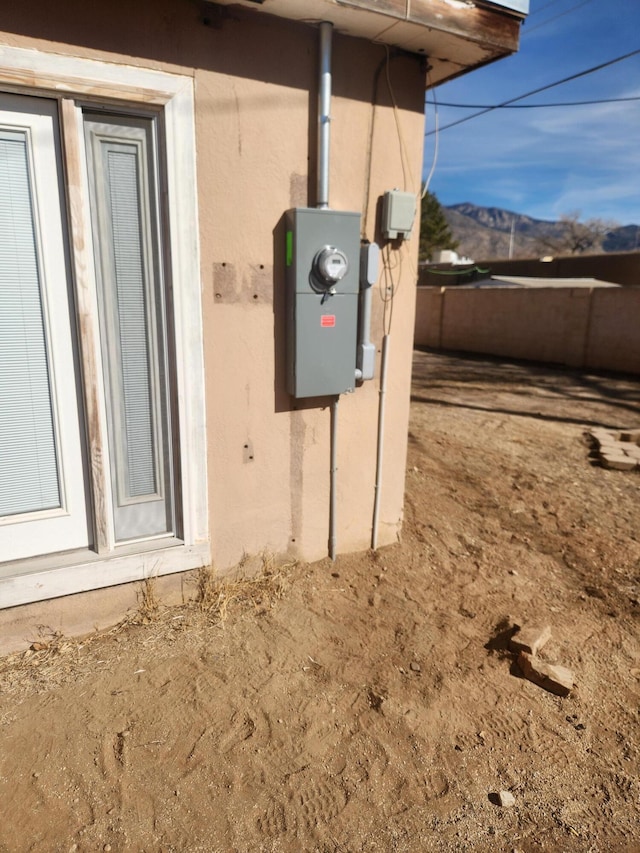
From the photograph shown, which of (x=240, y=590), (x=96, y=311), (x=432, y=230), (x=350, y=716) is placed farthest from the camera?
(x=432, y=230)

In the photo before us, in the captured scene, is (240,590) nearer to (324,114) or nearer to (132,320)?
(132,320)

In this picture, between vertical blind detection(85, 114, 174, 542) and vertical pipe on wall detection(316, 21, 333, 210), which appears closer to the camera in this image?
vertical blind detection(85, 114, 174, 542)

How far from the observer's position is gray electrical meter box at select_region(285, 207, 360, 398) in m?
3.01

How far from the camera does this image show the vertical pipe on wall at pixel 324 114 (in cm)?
289

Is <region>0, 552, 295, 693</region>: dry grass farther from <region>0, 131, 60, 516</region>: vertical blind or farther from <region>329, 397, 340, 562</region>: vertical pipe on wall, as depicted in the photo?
<region>0, 131, 60, 516</region>: vertical blind

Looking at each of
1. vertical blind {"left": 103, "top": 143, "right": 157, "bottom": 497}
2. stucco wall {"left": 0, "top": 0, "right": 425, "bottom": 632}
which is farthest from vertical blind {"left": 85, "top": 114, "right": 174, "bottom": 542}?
stucco wall {"left": 0, "top": 0, "right": 425, "bottom": 632}

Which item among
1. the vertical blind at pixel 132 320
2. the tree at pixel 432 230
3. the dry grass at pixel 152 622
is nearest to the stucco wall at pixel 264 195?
the dry grass at pixel 152 622

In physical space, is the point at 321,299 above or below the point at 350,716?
above

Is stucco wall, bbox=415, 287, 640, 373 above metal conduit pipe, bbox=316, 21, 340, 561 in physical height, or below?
below

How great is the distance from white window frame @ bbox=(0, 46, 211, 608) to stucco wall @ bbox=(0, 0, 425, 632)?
0.24 ft

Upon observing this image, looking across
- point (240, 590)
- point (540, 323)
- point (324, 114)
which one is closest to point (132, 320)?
point (324, 114)

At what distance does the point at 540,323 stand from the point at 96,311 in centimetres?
1245

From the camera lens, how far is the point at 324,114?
299 cm

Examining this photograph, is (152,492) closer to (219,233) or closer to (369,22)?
(219,233)
